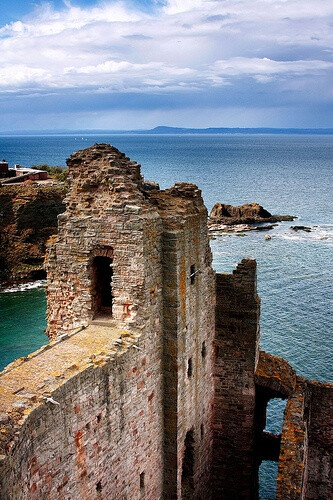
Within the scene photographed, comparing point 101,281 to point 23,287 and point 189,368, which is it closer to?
point 189,368

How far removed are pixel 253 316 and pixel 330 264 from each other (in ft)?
141

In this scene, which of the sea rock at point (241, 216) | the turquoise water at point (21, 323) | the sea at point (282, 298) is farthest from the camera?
the sea rock at point (241, 216)

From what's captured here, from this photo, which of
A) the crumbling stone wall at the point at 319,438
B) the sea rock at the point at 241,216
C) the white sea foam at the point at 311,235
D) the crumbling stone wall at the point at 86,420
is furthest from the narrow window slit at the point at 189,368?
the sea rock at the point at 241,216

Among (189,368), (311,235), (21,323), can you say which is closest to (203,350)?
(189,368)

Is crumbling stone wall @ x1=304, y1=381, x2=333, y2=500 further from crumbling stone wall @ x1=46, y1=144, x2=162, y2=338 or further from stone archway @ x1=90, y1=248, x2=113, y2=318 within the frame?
stone archway @ x1=90, y1=248, x2=113, y2=318

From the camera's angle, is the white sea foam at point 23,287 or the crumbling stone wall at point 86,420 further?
the white sea foam at point 23,287

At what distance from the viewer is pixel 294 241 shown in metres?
70.8

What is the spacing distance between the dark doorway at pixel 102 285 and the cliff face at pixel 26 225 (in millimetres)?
45068

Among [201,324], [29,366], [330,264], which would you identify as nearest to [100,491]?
[29,366]

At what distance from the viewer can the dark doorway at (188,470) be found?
1636 centimetres

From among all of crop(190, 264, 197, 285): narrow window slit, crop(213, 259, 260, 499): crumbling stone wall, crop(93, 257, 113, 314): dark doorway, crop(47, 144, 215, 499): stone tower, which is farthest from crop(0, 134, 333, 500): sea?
crop(93, 257, 113, 314): dark doorway

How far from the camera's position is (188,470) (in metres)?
16.5

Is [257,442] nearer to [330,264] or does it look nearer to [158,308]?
[158,308]

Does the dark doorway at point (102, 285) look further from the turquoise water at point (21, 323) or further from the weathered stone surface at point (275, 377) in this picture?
the turquoise water at point (21, 323)
